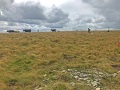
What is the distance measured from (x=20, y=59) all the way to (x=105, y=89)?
10.8m

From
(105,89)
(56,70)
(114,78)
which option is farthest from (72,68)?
(105,89)

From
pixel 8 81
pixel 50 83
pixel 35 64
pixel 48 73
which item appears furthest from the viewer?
pixel 35 64

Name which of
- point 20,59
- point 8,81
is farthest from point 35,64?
point 8,81

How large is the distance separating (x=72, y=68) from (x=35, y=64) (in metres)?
3.70

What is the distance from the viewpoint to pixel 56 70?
18516mm

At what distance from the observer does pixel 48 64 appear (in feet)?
69.5

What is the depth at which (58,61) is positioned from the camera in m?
21.7

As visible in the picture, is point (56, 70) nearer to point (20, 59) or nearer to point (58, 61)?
point (58, 61)

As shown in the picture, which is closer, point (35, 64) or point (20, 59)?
point (35, 64)

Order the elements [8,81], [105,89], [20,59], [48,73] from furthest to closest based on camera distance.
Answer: [20,59] → [48,73] → [8,81] → [105,89]

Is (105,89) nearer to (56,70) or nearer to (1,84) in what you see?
(56,70)

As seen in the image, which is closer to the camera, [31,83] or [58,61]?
[31,83]

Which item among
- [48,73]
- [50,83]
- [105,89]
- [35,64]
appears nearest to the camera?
[105,89]

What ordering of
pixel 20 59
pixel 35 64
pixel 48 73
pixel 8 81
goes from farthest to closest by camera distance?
pixel 20 59 → pixel 35 64 → pixel 48 73 → pixel 8 81
